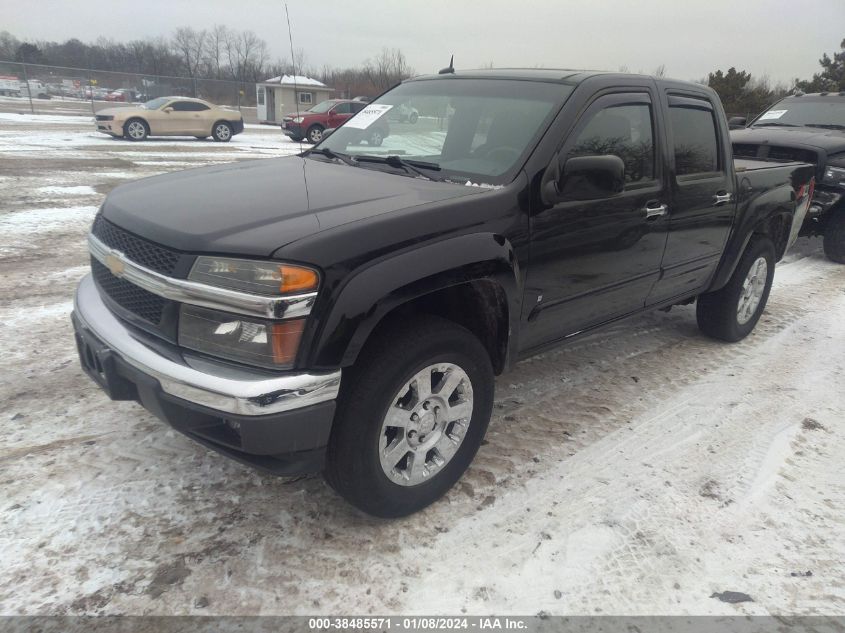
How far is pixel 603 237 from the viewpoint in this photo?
3.16 metres

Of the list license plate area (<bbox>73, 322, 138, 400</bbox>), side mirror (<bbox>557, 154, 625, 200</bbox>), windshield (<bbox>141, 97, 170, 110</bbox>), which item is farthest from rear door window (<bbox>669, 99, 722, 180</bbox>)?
windshield (<bbox>141, 97, 170, 110</bbox>)

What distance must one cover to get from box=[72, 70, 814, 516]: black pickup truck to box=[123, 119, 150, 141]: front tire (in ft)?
57.6

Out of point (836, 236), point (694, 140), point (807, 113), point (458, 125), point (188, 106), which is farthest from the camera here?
point (188, 106)

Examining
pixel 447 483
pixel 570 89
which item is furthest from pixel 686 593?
pixel 570 89

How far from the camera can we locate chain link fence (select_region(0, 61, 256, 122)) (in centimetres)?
2947

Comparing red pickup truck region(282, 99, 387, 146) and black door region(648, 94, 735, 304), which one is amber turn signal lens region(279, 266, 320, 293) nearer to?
black door region(648, 94, 735, 304)

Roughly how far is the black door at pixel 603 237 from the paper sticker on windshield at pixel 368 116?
1.29m

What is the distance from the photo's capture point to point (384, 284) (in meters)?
2.20

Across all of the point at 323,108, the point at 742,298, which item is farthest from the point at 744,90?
the point at 742,298

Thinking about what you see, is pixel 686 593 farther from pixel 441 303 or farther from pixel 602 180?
pixel 602 180

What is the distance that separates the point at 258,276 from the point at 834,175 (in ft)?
25.4

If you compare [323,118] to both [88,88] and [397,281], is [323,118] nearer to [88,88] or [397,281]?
[88,88]

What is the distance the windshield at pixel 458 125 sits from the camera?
2967 mm

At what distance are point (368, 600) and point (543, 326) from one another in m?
1.58
